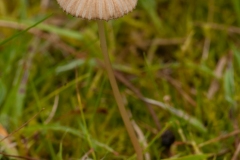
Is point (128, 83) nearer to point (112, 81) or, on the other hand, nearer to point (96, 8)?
point (112, 81)

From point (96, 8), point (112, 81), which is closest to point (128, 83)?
point (112, 81)

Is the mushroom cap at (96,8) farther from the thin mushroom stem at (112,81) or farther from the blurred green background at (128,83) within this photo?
the blurred green background at (128,83)

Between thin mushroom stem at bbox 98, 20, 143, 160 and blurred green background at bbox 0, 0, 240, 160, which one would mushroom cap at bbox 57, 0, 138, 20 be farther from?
blurred green background at bbox 0, 0, 240, 160

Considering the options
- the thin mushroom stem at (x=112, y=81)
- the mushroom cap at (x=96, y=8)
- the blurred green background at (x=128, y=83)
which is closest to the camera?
the mushroom cap at (x=96, y=8)

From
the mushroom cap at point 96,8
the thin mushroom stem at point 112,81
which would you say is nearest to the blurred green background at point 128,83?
the thin mushroom stem at point 112,81

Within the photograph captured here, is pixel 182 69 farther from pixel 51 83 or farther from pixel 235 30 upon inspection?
pixel 51 83

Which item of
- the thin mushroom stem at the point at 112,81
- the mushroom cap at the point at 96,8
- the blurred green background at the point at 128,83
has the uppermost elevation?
the mushroom cap at the point at 96,8

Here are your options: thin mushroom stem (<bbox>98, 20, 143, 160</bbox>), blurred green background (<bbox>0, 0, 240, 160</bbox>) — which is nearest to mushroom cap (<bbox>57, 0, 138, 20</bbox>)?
thin mushroom stem (<bbox>98, 20, 143, 160</bbox>)
